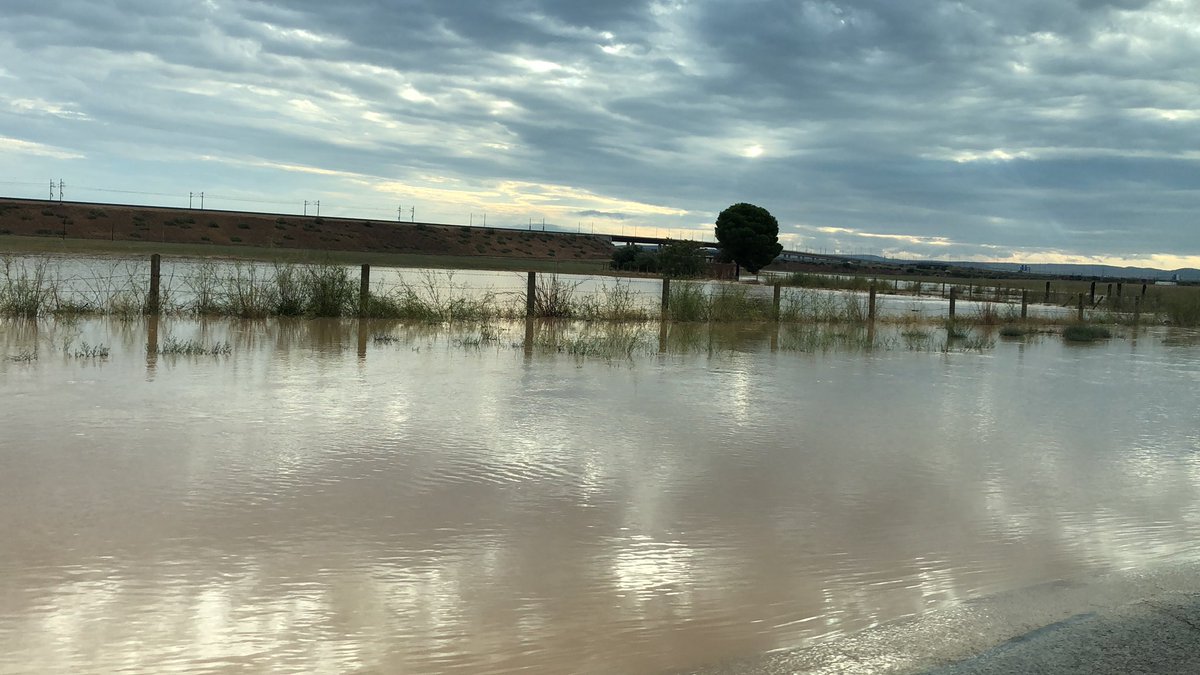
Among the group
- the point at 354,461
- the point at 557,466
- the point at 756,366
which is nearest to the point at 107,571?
the point at 354,461

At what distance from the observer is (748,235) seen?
82125 mm

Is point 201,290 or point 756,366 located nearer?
point 756,366

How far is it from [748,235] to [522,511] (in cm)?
7767

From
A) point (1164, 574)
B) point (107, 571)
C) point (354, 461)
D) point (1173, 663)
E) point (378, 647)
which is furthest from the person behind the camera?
point (354, 461)

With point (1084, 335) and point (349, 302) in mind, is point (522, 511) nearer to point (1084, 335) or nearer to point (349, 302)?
point (349, 302)

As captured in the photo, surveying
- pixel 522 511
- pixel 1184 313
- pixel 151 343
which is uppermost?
pixel 1184 313

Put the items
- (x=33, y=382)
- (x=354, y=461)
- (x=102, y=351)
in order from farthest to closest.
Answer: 1. (x=102, y=351)
2. (x=33, y=382)
3. (x=354, y=461)

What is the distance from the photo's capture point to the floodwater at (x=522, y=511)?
434 cm

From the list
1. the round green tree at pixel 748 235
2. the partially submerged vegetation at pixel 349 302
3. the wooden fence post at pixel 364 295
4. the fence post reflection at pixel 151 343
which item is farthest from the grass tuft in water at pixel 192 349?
the round green tree at pixel 748 235

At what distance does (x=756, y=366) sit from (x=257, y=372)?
7558 millimetres

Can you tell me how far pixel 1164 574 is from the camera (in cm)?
529

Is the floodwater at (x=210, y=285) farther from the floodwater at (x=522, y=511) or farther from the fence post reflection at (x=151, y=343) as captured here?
the floodwater at (x=522, y=511)

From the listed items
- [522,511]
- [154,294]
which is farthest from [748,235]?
[522,511]

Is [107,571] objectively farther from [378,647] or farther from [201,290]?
→ [201,290]
